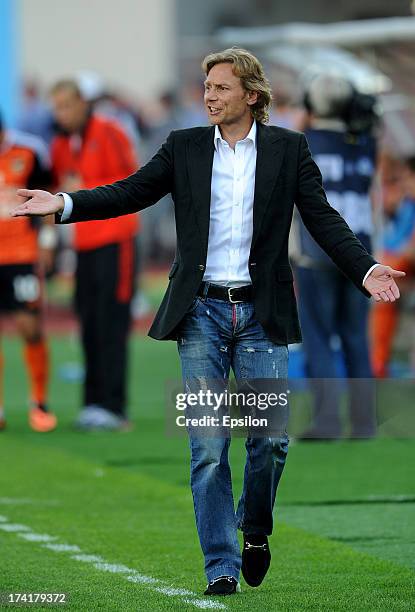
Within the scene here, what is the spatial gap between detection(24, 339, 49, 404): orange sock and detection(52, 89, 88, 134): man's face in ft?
5.37

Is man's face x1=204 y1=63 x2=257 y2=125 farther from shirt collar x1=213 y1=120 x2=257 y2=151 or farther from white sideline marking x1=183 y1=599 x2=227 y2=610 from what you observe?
white sideline marking x1=183 y1=599 x2=227 y2=610

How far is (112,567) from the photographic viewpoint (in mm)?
7148

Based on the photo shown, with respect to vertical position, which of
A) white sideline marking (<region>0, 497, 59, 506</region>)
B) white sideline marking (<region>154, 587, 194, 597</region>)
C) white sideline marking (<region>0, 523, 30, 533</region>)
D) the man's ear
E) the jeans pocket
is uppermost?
the man's ear

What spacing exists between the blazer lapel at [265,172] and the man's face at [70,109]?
5.59m

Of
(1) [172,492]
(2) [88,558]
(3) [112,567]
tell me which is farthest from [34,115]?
(3) [112,567]

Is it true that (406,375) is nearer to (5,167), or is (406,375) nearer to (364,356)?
(364,356)

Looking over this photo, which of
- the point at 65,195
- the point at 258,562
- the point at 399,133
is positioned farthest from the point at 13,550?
the point at 399,133

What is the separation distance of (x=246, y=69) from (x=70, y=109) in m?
5.63

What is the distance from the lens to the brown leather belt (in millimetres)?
6449

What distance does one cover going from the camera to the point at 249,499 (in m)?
6.53

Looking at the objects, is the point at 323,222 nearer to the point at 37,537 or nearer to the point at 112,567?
the point at 112,567

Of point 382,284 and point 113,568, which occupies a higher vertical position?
point 382,284

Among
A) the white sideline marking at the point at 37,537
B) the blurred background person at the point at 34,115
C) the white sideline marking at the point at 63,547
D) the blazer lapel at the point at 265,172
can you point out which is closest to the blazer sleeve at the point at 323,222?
the blazer lapel at the point at 265,172

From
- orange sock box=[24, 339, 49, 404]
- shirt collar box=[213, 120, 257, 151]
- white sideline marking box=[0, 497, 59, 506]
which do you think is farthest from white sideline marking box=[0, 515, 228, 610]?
orange sock box=[24, 339, 49, 404]
